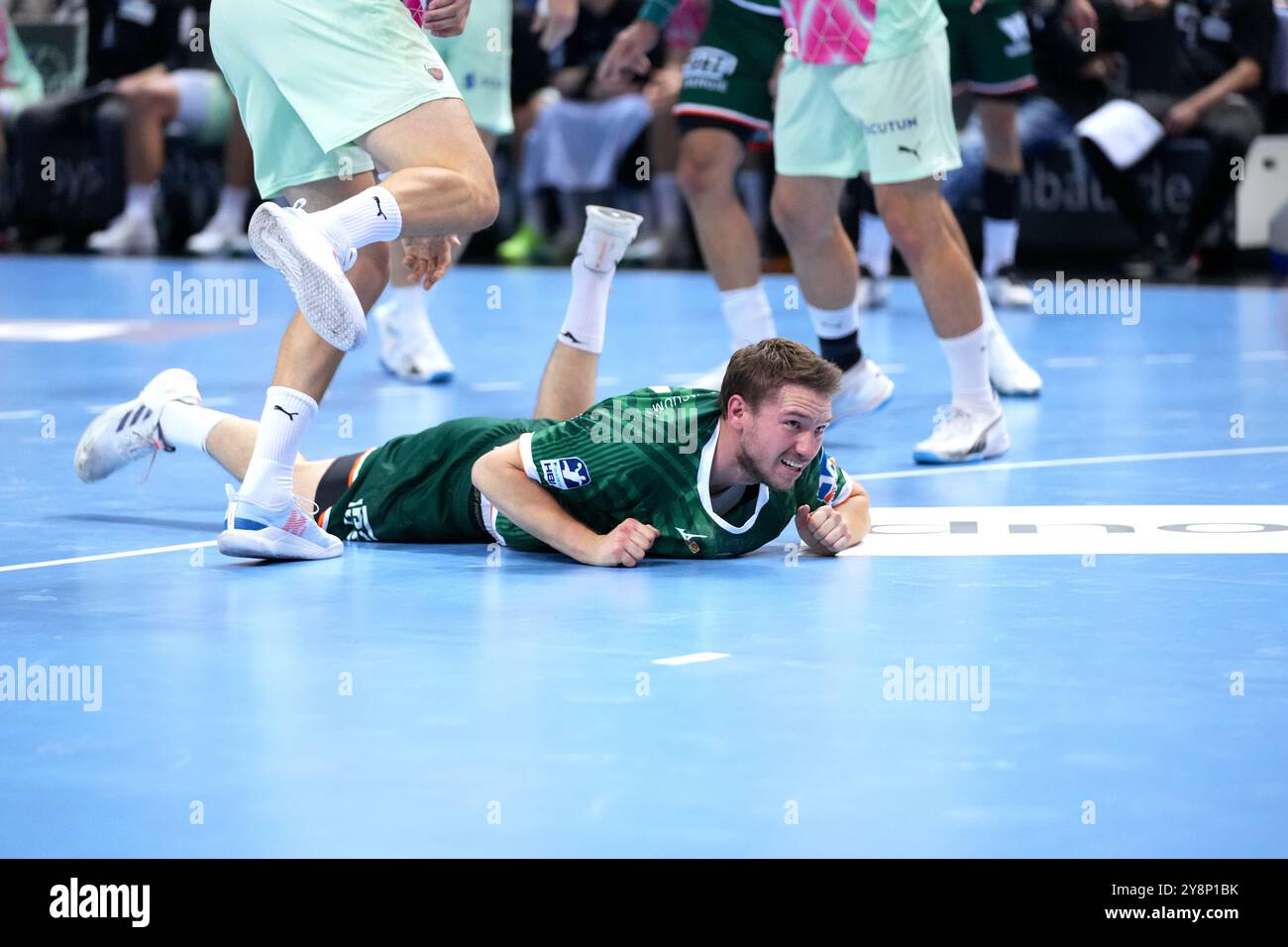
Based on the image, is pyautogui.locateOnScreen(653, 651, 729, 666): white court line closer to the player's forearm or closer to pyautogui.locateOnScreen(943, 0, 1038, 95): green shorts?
the player's forearm

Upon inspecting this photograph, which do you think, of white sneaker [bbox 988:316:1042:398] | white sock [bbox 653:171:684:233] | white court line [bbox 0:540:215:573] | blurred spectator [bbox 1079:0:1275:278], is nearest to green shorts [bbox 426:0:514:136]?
white sneaker [bbox 988:316:1042:398]

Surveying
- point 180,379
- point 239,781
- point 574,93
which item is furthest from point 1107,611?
point 574,93

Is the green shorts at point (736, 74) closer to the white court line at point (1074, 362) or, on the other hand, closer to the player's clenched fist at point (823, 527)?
the white court line at point (1074, 362)

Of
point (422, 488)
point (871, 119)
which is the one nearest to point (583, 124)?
point (871, 119)

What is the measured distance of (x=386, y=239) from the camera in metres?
4.12

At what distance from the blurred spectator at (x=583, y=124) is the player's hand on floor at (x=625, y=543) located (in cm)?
910

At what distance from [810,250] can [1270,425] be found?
1554 mm

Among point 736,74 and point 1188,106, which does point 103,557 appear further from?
point 1188,106

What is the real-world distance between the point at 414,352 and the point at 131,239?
679cm

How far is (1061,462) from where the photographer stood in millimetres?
5766

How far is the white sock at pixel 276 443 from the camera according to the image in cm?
429

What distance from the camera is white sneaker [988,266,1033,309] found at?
10.3 m

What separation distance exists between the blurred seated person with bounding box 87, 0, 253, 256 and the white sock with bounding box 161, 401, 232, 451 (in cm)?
882
